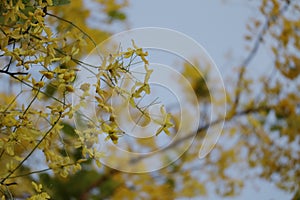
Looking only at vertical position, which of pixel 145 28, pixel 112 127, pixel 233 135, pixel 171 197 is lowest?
pixel 112 127

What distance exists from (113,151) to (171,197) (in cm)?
27

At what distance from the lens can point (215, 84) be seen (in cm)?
260

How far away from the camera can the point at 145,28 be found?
3.39 feet

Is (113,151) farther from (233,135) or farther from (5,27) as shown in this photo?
(5,27)

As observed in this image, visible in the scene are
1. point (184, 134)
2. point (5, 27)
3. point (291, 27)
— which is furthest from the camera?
point (184, 134)

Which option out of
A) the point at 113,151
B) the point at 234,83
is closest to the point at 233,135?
the point at 234,83

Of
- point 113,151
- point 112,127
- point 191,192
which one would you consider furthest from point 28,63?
point 191,192

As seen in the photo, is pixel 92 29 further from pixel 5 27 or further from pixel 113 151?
pixel 5 27

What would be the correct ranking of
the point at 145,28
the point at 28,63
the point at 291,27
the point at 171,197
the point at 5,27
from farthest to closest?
the point at 171,197 → the point at 291,27 → the point at 145,28 → the point at 5,27 → the point at 28,63

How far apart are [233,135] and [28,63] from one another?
1.87 meters

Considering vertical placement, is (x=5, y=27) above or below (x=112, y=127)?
above

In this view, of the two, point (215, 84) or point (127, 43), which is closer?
point (127, 43)

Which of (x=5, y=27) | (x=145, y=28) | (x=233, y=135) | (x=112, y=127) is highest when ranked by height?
(x=233, y=135)

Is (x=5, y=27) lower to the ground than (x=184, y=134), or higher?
lower
